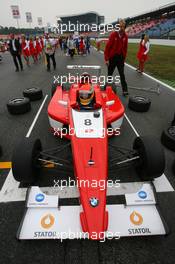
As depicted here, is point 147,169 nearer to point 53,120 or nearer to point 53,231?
point 53,231

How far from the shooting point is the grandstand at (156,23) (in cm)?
4015

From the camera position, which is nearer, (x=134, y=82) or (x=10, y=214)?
(x=10, y=214)

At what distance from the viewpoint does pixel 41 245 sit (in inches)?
85.2

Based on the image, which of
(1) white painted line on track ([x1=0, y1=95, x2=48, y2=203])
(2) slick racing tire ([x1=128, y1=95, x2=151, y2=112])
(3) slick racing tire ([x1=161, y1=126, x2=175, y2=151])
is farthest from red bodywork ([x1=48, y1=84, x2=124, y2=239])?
(2) slick racing tire ([x1=128, y1=95, x2=151, y2=112])

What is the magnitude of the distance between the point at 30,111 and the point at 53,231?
4.07 m

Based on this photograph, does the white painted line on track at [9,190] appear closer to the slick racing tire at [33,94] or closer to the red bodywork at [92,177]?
the red bodywork at [92,177]

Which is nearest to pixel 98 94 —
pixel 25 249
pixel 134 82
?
pixel 25 249

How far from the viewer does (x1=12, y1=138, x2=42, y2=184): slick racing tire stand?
8.45 feet

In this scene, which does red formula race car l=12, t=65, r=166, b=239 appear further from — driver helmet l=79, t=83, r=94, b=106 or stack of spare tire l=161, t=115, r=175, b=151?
stack of spare tire l=161, t=115, r=175, b=151

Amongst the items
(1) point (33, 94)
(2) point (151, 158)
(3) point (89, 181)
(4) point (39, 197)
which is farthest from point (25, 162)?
(1) point (33, 94)

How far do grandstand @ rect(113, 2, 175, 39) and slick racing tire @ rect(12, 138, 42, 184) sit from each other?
39.0 meters

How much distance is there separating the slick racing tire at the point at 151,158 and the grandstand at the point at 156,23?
3828cm

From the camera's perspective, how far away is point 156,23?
48.8 metres

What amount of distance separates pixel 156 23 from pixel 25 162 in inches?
2240
